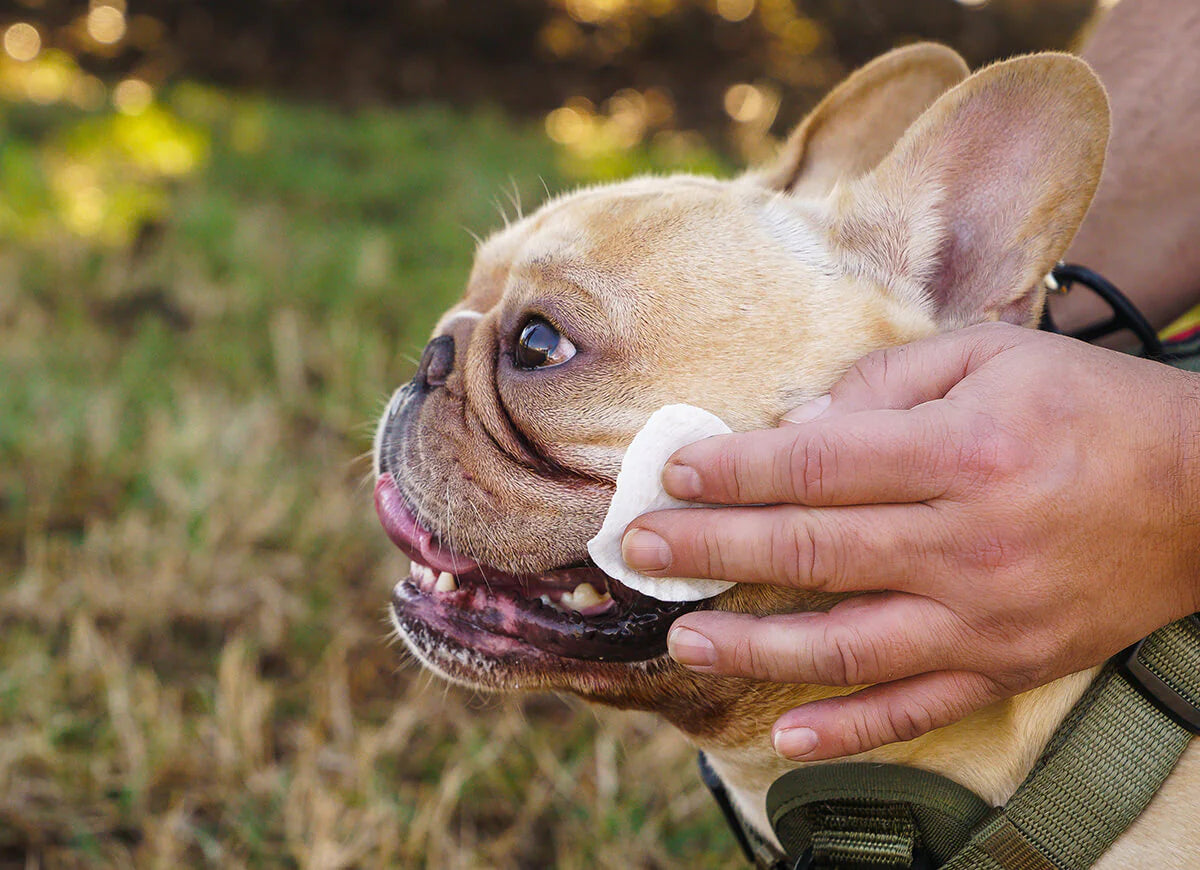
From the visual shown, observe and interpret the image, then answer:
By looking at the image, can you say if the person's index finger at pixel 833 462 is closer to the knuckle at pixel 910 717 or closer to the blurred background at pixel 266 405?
the knuckle at pixel 910 717

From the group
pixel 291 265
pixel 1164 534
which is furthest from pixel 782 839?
pixel 291 265

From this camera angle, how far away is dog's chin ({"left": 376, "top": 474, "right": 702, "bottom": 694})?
1.45m

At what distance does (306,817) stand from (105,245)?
317 cm

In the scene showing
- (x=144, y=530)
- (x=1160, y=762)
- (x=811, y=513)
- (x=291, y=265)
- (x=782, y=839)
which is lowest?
(x=291, y=265)

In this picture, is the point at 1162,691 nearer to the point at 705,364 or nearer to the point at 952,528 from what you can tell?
the point at 952,528

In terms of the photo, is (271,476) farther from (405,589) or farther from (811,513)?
(811,513)

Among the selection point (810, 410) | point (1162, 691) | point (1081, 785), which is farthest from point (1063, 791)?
point (810, 410)

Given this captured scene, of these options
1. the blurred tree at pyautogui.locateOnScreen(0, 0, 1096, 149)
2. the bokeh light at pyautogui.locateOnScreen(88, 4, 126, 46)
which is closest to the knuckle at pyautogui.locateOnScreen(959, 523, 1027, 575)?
the blurred tree at pyautogui.locateOnScreen(0, 0, 1096, 149)

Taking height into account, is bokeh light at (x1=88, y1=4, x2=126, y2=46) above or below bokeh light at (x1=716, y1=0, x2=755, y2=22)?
below

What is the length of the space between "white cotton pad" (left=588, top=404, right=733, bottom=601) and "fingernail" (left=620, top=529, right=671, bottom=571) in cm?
4

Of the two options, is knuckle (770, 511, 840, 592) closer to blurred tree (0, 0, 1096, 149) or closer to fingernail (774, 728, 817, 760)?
fingernail (774, 728, 817, 760)

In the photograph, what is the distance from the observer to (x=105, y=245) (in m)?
4.27

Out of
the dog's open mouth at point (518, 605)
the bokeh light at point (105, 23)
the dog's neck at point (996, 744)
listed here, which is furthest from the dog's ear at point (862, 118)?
the bokeh light at point (105, 23)

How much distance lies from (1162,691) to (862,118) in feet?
3.83
